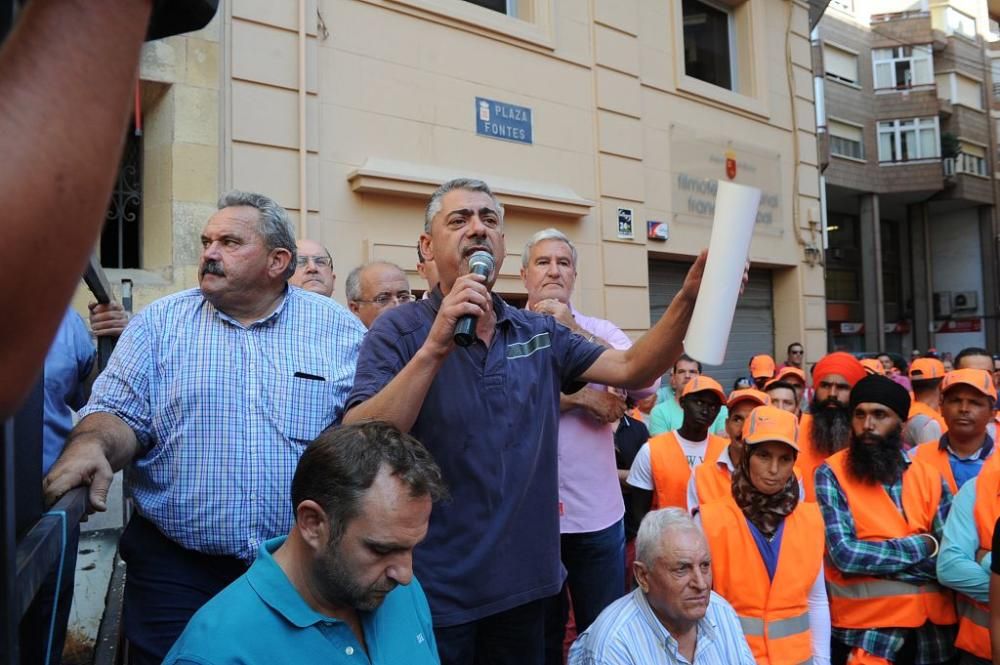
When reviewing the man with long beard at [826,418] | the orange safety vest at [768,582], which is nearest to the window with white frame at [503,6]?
the man with long beard at [826,418]

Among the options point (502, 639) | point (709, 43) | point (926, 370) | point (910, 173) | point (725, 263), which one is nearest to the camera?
point (725, 263)

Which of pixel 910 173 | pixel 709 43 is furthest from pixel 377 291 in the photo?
pixel 910 173

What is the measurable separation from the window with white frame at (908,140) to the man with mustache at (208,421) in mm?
27576

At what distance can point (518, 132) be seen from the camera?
8211mm

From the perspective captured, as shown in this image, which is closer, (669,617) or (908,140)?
(669,617)

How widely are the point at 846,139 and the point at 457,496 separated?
26151mm

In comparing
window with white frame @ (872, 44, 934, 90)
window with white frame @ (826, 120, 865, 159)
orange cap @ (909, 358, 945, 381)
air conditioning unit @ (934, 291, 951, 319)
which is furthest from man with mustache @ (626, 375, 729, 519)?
air conditioning unit @ (934, 291, 951, 319)

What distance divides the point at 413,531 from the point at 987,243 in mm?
31005

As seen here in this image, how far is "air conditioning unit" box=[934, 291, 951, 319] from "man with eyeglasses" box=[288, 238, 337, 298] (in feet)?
94.2

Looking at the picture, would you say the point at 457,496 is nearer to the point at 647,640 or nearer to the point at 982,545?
the point at 647,640

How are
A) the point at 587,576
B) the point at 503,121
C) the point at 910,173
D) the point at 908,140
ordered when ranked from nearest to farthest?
Result: the point at 587,576 < the point at 503,121 < the point at 910,173 < the point at 908,140

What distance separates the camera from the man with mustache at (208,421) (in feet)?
7.54

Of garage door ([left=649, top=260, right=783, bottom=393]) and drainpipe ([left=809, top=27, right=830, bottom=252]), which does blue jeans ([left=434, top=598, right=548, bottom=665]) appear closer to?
garage door ([left=649, top=260, right=783, bottom=393])

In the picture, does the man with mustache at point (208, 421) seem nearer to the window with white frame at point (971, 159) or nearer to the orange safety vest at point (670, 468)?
the orange safety vest at point (670, 468)
